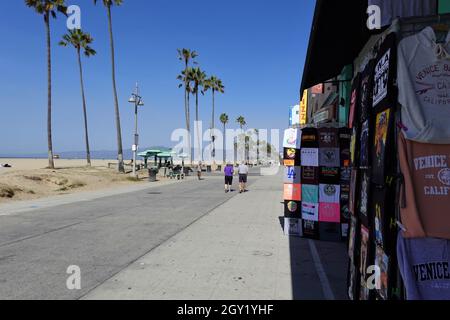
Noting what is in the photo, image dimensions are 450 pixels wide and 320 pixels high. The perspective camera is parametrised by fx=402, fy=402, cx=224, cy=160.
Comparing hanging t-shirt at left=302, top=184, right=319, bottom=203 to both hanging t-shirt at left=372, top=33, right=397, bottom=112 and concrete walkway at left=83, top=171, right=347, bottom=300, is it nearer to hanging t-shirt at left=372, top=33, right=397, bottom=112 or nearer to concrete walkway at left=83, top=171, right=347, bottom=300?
concrete walkway at left=83, top=171, right=347, bottom=300

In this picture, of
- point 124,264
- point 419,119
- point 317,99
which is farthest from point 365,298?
point 317,99

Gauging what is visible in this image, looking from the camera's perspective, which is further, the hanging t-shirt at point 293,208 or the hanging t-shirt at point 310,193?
the hanging t-shirt at point 293,208

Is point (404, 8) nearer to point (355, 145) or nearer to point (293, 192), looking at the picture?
point (355, 145)

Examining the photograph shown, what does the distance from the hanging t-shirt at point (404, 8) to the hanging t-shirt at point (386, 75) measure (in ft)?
1.56

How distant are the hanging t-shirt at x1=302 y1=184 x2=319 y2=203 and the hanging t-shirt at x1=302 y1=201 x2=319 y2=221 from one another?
3.6 inches

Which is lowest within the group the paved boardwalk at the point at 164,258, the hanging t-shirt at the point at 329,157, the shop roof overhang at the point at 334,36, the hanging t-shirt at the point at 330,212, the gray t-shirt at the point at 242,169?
the paved boardwalk at the point at 164,258

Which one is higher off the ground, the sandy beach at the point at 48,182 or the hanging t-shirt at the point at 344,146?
the hanging t-shirt at the point at 344,146

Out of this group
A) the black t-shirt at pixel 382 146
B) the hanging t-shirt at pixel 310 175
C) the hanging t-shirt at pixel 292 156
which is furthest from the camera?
the hanging t-shirt at pixel 292 156

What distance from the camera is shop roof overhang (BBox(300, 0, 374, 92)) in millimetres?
5637

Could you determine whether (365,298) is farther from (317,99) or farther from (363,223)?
(317,99)

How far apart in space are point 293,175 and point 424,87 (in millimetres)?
6417

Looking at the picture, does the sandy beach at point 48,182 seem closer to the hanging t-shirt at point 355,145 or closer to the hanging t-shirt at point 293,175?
the hanging t-shirt at point 293,175

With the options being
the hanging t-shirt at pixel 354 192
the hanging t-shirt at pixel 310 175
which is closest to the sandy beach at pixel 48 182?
the hanging t-shirt at pixel 310 175

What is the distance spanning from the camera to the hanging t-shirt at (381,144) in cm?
314
